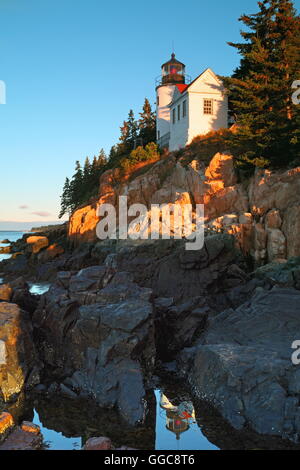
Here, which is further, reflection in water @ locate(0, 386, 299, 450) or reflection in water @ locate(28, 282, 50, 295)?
reflection in water @ locate(28, 282, 50, 295)

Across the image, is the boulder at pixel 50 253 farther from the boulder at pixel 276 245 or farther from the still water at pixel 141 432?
the still water at pixel 141 432

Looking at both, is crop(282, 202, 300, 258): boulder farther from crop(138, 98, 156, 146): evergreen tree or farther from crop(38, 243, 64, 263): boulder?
crop(138, 98, 156, 146): evergreen tree

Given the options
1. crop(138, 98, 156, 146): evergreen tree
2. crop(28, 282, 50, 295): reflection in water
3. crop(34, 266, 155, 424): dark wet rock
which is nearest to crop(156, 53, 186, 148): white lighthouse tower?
crop(138, 98, 156, 146): evergreen tree

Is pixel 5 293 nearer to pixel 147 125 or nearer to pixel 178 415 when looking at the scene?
pixel 178 415

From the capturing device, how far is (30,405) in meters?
12.0

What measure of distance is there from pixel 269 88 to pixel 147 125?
34.3m

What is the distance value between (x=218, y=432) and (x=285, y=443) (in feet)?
5.75

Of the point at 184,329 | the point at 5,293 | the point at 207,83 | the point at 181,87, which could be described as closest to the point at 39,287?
the point at 5,293

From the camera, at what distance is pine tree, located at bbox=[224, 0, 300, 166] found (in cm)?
2827

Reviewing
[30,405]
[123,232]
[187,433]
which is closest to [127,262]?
[123,232]

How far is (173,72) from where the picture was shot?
52.1 m

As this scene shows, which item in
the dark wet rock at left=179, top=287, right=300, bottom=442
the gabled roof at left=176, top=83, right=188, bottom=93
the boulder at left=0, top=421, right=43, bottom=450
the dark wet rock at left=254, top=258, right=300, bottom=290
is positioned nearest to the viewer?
the boulder at left=0, top=421, right=43, bottom=450

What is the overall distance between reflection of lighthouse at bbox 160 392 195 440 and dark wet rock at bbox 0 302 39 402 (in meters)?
5.01

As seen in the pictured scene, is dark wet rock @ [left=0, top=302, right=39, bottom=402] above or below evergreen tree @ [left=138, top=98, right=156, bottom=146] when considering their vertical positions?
below
